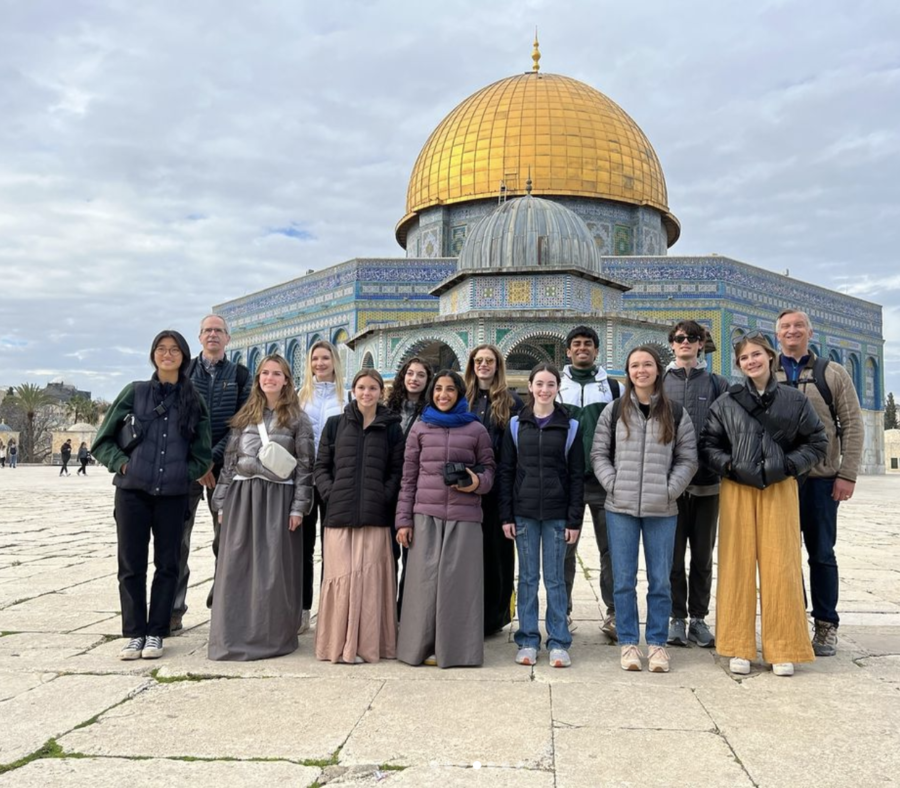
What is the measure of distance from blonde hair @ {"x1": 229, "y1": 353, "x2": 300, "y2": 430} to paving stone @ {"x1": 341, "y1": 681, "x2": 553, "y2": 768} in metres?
1.41

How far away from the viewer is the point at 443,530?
12.1ft

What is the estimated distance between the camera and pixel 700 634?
3973 mm

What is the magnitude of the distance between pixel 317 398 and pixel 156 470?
930 mm

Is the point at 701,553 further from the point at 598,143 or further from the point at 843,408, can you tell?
the point at 598,143

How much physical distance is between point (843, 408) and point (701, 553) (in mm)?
985

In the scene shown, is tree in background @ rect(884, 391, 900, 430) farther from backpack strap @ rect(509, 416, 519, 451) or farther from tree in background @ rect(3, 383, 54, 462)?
backpack strap @ rect(509, 416, 519, 451)

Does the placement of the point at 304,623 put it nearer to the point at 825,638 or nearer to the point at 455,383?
the point at 455,383

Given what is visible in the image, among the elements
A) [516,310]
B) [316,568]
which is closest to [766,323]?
[516,310]

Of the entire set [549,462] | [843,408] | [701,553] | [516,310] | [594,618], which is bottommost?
[594,618]

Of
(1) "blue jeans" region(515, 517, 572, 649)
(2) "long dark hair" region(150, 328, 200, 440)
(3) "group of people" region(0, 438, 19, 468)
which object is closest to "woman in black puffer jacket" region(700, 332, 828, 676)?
(1) "blue jeans" region(515, 517, 572, 649)

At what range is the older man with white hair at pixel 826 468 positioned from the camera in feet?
12.6

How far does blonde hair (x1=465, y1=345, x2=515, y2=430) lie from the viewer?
4.05 metres

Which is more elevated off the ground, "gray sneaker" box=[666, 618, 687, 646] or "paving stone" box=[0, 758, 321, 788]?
"gray sneaker" box=[666, 618, 687, 646]

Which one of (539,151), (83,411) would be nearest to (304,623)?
(539,151)
